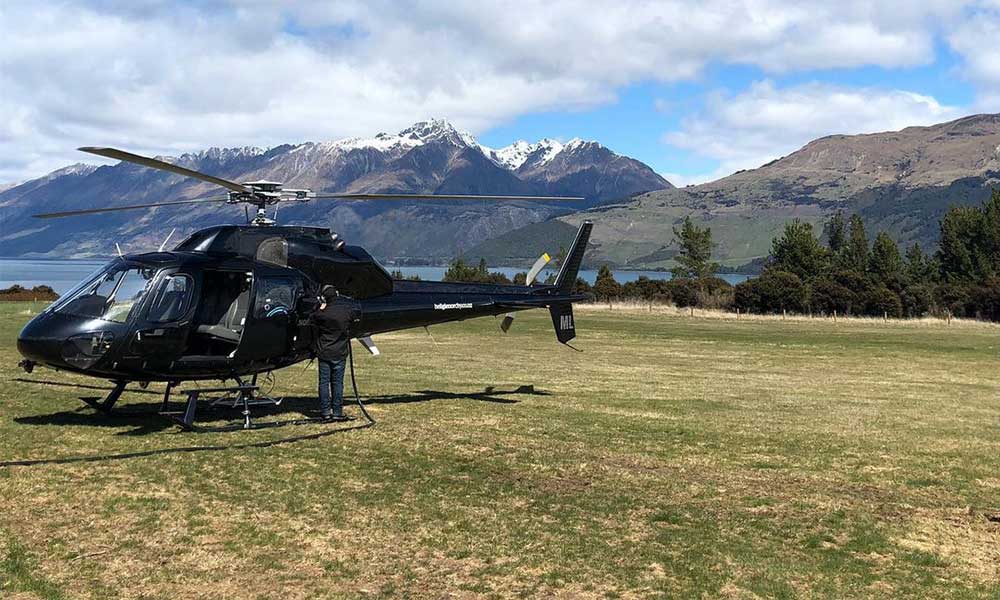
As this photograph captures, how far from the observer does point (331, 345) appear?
14344mm

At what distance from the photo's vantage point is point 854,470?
1223 centimetres

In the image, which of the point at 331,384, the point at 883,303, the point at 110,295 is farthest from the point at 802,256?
the point at 110,295

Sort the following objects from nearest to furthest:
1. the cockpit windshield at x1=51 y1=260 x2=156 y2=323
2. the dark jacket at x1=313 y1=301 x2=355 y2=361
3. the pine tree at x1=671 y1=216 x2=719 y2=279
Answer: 1. the cockpit windshield at x1=51 y1=260 x2=156 y2=323
2. the dark jacket at x1=313 y1=301 x2=355 y2=361
3. the pine tree at x1=671 y1=216 x2=719 y2=279

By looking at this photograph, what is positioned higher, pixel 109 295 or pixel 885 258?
pixel 885 258

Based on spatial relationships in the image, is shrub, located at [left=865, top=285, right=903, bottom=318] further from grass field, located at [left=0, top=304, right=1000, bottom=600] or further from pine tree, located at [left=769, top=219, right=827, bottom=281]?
grass field, located at [left=0, top=304, right=1000, bottom=600]

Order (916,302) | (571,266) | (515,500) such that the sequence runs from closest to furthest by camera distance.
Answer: (515,500) → (571,266) → (916,302)

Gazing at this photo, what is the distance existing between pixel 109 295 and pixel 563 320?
1084 cm

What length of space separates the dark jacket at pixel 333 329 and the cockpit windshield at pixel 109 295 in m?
2.92

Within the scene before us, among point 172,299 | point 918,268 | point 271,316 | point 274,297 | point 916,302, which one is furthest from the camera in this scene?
point 918,268

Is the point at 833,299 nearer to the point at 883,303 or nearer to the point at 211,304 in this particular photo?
the point at 883,303

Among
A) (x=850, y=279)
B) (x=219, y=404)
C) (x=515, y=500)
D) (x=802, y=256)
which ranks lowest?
(x=515, y=500)

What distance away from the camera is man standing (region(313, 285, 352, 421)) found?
561 inches

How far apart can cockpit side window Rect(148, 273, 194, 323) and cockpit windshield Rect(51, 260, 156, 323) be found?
24cm

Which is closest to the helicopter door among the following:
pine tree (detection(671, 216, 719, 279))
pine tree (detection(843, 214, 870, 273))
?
pine tree (detection(671, 216, 719, 279))
